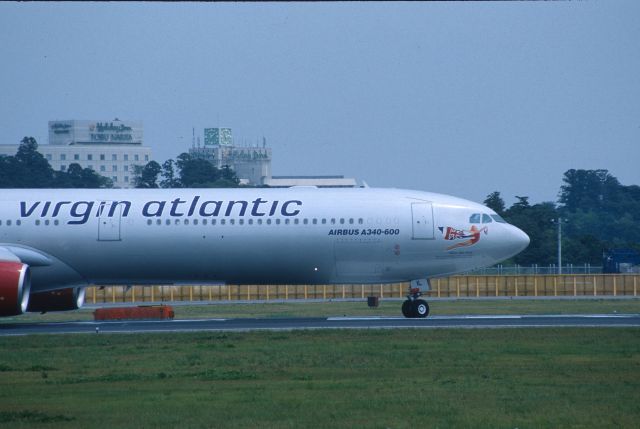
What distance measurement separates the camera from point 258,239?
44562 millimetres

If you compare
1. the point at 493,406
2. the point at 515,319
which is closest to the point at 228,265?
the point at 515,319

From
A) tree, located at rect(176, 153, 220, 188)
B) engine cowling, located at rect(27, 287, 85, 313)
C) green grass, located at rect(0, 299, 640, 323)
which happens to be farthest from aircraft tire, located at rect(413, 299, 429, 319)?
tree, located at rect(176, 153, 220, 188)

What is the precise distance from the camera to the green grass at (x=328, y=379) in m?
21.4

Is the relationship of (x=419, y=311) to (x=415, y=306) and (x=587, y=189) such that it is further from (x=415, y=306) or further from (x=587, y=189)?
(x=587, y=189)

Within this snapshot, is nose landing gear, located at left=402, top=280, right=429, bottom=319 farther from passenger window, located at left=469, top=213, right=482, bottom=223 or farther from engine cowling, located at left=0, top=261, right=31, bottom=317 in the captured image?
engine cowling, located at left=0, top=261, right=31, bottom=317

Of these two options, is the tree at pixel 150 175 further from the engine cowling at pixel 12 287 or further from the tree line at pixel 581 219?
the engine cowling at pixel 12 287

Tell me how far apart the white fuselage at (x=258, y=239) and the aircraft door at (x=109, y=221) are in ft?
0.13

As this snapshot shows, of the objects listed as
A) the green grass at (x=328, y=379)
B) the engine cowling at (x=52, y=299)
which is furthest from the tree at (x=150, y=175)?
the green grass at (x=328, y=379)

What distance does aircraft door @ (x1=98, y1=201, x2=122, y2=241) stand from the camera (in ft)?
147

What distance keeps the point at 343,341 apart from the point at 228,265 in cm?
1124

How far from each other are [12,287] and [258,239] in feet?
30.7

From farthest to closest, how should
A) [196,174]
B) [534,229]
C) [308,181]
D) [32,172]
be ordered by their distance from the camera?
[308,181] → [196,174] → [32,172] → [534,229]

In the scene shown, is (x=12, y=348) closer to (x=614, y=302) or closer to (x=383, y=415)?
(x=383, y=415)

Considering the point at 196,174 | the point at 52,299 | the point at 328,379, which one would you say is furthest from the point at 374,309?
the point at 196,174
